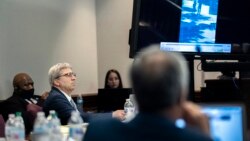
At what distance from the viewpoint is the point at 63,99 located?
3746 millimetres

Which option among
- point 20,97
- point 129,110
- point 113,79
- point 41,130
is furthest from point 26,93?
point 41,130

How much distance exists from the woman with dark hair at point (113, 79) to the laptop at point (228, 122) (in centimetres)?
439

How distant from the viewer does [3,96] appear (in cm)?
527

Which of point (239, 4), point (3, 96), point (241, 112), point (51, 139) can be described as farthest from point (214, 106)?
point (3, 96)

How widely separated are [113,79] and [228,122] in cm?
445

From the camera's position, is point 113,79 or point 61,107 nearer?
point 61,107

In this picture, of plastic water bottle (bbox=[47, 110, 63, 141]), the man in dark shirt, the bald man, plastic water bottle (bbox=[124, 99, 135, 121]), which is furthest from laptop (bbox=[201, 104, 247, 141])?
the bald man

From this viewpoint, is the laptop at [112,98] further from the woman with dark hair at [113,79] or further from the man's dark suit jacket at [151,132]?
the man's dark suit jacket at [151,132]

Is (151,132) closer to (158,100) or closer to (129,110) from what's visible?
(158,100)

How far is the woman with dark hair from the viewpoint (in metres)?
6.39

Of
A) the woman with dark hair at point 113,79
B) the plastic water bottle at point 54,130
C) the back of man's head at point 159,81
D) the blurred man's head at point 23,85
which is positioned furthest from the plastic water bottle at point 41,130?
the woman with dark hair at point 113,79

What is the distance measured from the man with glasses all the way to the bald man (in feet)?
3.92

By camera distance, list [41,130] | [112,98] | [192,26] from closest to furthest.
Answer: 1. [41,130]
2. [192,26]
3. [112,98]

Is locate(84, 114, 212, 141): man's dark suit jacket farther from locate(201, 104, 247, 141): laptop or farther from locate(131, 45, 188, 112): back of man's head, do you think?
locate(201, 104, 247, 141): laptop
